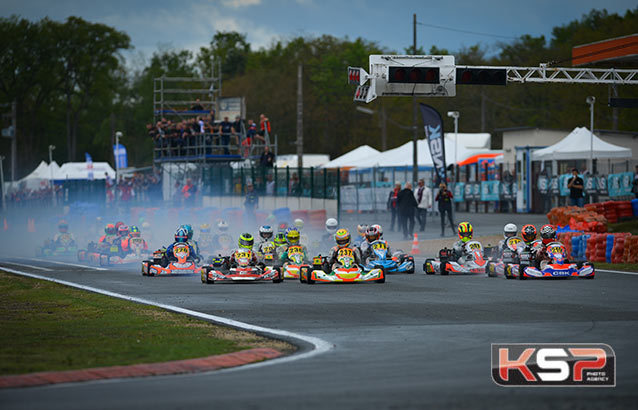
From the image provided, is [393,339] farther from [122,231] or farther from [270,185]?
[270,185]

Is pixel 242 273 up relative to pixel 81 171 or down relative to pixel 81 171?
down

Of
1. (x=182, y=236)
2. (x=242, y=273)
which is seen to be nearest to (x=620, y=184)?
(x=182, y=236)

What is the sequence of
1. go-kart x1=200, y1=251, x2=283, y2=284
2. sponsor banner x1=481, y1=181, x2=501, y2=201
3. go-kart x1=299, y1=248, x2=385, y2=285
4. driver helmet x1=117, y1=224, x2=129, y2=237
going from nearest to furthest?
go-kart x1=299, y1=248, x2=385, y2=285 < go-kart x1=200, y1=251, x2=283, y2=284 < driver helmet x1=117, y1=224, x2=129, y2=237 < sponsor banner x1=481, y1=181, x2=501, y2=201

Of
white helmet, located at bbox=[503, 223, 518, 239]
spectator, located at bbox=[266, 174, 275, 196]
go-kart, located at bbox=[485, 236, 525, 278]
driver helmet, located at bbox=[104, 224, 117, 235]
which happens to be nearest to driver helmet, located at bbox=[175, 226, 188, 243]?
driver helmet, located at bbox=[104, 224, 117, 235]

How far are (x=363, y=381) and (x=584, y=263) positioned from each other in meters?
11.8

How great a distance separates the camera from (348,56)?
88.0 meters

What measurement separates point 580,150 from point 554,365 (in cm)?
3301

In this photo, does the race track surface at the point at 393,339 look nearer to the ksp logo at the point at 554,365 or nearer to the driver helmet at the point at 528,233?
the ksp logo at the point at 554,365

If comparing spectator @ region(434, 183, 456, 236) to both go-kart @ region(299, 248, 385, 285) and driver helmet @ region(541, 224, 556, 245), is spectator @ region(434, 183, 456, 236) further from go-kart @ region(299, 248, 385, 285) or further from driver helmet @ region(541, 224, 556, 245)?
go-kart @ region(299, 248, 385, 285)

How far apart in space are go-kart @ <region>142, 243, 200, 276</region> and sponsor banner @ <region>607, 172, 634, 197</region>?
1997 cm

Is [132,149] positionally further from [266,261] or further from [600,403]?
[600,403]

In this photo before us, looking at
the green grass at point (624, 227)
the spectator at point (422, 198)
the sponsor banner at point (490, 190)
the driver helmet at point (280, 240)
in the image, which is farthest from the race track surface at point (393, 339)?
the sponsor banner at point (490, 190)

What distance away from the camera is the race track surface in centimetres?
705

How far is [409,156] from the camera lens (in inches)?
1911
